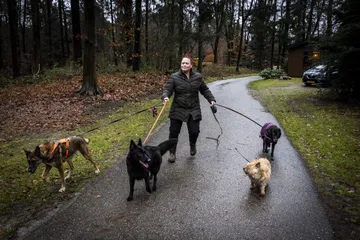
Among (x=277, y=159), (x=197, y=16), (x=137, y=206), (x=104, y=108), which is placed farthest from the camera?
(x=197, y=16)

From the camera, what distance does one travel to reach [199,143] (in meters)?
7.05

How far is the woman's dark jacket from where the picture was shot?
534 cm

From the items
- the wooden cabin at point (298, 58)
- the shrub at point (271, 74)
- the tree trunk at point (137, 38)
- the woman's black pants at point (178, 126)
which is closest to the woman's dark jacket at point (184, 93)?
the woman's black pants at point (178, 126)

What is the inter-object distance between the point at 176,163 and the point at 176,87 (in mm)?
1792

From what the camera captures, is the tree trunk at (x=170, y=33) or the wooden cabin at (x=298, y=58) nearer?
the tree trunk at (x=170, y=33)

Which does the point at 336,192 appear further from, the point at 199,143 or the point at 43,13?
the point at 43,13

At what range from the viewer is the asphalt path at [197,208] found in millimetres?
3387

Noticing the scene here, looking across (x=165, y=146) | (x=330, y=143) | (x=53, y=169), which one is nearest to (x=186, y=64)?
(x=165, y=146)

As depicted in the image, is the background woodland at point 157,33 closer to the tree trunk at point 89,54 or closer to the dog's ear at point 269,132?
the tree trunk at point 89,54

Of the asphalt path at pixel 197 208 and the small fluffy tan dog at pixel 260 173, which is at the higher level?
the small fluffy tan dog at pixel 260 173

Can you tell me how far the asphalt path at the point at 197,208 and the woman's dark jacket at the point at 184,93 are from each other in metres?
1.19

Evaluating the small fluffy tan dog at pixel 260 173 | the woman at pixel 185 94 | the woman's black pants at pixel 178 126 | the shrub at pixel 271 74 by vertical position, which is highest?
the shrub at pixel 271 74

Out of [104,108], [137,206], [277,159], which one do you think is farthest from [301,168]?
[104,108]

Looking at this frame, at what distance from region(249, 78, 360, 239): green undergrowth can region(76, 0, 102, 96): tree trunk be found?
9281 mm
